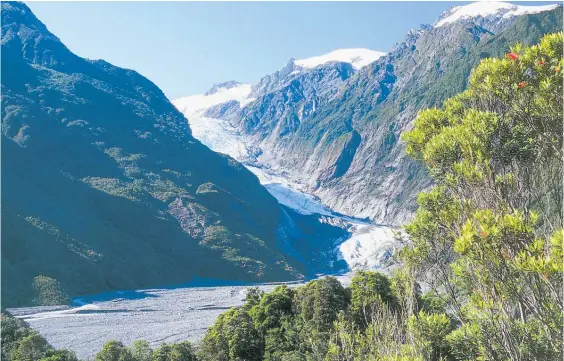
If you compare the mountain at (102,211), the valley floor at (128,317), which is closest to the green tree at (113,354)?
the valley floor at (128,317)

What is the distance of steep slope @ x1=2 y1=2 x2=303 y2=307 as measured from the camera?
10406cm

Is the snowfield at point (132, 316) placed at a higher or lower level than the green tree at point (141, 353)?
higher

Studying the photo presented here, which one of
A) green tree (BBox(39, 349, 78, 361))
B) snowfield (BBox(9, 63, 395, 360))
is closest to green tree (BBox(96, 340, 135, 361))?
green tree (BBox(39, 349, 78, 361))

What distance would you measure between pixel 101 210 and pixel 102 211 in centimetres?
47

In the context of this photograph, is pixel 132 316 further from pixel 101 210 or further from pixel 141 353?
pixel 101 210

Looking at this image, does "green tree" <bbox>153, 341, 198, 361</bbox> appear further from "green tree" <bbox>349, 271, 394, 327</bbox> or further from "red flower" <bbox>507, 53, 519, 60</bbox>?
"red flower" <bbox>507, 53, 519, 60</bbox>

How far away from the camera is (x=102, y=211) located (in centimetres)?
13912

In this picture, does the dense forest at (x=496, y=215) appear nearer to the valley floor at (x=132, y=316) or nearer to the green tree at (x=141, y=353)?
the green tree at (x=141, y=353)

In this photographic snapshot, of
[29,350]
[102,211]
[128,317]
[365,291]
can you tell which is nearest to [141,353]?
[29,350]

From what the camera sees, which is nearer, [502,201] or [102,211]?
[502,201]

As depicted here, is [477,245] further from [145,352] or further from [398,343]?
[145,352]

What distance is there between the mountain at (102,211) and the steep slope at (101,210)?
0.34m

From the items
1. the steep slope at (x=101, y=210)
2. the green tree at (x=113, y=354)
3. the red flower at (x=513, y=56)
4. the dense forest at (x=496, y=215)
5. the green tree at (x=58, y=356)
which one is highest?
the steep slope at (x=101, y=210)

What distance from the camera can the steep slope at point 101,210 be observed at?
10406cm
